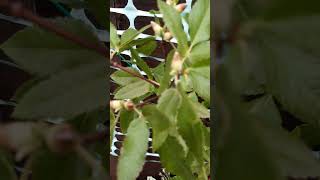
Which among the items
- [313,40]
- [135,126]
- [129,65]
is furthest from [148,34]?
[313,40]

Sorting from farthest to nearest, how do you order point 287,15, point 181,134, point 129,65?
point 129,65
point 181,134
point 287,15

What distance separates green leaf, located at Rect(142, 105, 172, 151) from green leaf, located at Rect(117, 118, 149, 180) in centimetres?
2

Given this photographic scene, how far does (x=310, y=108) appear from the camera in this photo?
38 centimetres

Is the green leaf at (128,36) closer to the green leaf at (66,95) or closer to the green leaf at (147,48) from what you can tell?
the green leaf at (147,48)

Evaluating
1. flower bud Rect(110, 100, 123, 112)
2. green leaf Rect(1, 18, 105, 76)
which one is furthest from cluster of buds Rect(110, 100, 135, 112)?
green leaf Rect(1, 18, 105, 76)

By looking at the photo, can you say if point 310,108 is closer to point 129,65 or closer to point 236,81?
point 236,81

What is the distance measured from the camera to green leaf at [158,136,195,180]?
42 cm

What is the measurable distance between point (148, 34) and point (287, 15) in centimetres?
27

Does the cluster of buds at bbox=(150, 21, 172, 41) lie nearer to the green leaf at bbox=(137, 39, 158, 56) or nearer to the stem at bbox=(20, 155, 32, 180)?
the green leaf at bbox=(137, 39, 158, 56)

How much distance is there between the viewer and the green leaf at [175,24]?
15.5 inches

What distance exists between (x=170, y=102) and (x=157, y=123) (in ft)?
0.06

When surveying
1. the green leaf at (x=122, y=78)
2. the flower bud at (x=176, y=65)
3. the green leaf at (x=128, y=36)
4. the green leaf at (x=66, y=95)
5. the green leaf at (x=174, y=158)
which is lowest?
the green leaf at (x=174, y=158)

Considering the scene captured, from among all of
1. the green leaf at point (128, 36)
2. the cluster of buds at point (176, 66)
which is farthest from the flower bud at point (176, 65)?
the green leaf at point (128, 36)

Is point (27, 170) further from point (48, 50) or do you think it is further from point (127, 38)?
point (127, 38)
